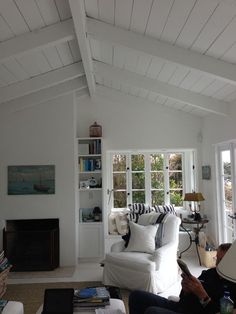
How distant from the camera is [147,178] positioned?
5762 mm

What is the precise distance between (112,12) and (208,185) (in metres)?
3.50

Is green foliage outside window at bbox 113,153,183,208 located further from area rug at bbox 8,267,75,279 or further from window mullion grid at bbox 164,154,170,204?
area rug at bbox 8,267,75,279

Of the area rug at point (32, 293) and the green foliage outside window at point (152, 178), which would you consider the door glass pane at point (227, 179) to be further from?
the area rug at point (32, 293)

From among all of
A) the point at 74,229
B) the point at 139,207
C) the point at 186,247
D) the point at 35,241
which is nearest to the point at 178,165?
the point at 139,207

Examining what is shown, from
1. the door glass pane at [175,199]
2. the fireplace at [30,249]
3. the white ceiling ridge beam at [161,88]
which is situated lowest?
the fireplace at [30,249]

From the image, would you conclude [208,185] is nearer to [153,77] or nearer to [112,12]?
[153,77]

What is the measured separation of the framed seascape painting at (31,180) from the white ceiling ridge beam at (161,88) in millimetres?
1861

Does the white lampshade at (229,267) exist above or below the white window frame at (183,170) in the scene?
below

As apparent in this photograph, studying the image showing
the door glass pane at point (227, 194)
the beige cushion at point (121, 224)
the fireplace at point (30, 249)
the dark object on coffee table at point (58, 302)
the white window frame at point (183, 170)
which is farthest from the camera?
the white window frame at point (183, 170)

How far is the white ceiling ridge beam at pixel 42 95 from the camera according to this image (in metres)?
4.95

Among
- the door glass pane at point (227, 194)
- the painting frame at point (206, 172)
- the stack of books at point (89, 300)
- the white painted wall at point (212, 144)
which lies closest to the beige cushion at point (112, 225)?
the white painted wall at point (212, 144)

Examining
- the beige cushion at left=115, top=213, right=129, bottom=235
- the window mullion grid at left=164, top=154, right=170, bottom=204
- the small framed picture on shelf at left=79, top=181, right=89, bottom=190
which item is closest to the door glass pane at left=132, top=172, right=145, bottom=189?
the window mullion grid at left=164, top=154, right=170, bottom=204

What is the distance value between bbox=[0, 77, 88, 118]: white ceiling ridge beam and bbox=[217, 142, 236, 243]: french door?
2.55 m

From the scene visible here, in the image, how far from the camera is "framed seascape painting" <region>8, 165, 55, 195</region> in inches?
196
